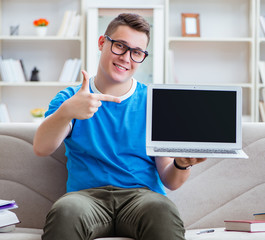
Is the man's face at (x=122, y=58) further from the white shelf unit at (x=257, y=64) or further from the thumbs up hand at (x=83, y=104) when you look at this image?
the white shelf unit at (x=257, y=64)

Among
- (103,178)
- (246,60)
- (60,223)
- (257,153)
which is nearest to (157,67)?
(246,60)

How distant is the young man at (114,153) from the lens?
1439 millimetres

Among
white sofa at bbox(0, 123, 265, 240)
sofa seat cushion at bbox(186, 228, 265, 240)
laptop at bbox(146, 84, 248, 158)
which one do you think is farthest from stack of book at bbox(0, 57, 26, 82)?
sofa seat cushion at bbox(186, 228, 265, 240)

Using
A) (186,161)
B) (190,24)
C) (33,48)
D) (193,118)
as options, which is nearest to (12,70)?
(33,48)

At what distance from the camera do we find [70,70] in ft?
15.3

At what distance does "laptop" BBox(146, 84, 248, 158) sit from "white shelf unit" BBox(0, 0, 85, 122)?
3.33 m

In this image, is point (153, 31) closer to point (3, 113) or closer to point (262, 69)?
point (262, 69)

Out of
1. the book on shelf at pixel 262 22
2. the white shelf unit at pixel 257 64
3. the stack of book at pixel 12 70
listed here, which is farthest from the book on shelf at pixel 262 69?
the stack of book at pixel 12 70

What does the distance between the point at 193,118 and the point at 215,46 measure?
340cm

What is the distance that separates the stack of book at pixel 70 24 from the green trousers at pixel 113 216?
326cm

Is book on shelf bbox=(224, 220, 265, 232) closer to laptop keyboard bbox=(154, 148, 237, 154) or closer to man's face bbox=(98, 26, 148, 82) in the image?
laptop keyboard bbox=(154, 148, 237, 154)

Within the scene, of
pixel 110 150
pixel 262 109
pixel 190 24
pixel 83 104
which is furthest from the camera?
pixel 190 24

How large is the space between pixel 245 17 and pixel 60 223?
401 cm

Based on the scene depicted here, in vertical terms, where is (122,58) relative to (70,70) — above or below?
below
